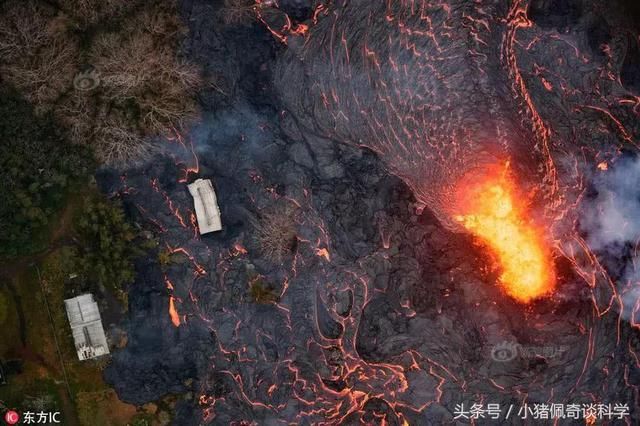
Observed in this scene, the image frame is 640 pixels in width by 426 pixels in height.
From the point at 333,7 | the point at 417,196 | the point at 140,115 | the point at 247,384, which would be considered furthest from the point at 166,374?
the point at 333,7

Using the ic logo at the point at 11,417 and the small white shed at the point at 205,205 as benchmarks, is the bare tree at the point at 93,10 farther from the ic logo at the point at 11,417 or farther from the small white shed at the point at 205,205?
the ic logo at the point at 11,417

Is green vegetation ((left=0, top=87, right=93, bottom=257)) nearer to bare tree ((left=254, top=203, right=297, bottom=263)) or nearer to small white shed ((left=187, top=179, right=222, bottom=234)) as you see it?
small white shed ((left=187, top=179, right=222, bottom=234))

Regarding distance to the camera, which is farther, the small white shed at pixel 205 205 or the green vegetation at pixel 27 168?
the small white shed at pixel 205 205

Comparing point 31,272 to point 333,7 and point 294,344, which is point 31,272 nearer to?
point 294,344

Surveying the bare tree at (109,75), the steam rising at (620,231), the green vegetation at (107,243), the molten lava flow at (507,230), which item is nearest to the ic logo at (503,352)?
the molten lava flow at (507,230)

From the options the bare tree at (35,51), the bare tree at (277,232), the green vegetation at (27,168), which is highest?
the bare tree at (35,51)

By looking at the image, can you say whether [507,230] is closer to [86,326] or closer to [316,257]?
[316,257]

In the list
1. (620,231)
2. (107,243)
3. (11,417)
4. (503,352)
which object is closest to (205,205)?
(107,243)

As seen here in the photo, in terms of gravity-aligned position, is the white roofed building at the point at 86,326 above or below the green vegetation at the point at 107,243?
below
